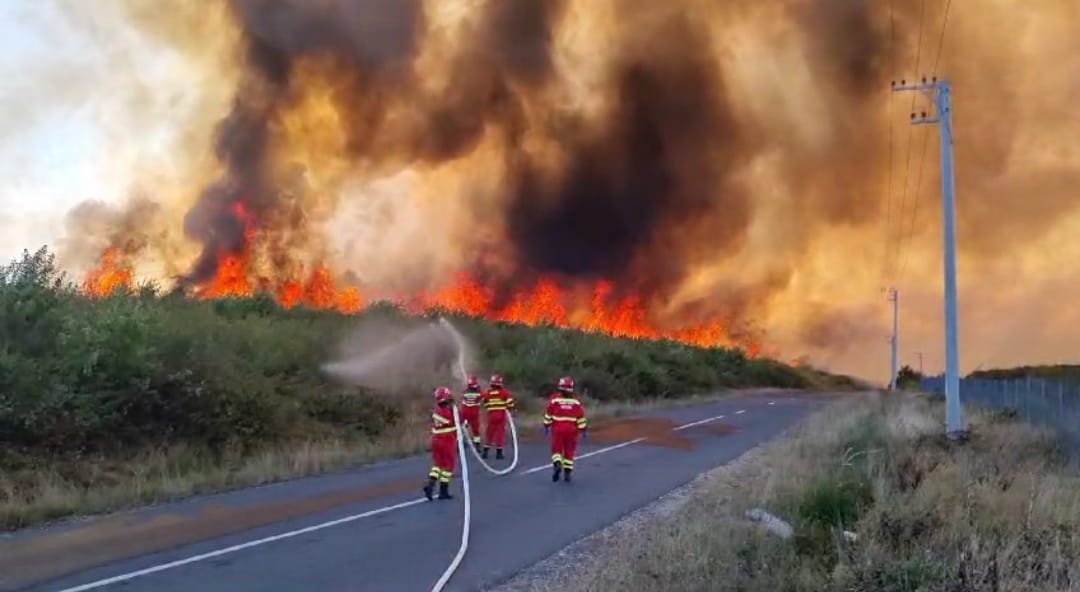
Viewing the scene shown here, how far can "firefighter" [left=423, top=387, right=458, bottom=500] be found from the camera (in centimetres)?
1370

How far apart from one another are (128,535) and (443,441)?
4262mm

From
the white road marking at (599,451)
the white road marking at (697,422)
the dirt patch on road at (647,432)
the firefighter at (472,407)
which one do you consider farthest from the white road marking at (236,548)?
the white road marking at (697,422)

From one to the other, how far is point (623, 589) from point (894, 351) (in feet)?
225

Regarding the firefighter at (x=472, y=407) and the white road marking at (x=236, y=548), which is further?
the firefighter at (x=472, y=407)

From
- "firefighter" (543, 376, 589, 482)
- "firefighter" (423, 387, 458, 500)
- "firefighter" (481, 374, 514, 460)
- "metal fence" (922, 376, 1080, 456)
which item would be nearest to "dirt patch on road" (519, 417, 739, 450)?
"firefighter" (481, 374, 514, 460)

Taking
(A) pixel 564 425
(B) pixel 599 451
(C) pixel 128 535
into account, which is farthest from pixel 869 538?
(B) pixel 599 451

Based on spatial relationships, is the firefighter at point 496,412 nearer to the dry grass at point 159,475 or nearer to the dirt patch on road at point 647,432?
the dry grass at point 159,475

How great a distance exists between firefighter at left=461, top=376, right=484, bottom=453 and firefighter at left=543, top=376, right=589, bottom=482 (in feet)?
9.90

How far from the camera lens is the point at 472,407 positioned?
19.4 metres

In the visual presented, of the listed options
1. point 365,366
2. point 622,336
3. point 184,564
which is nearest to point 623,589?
point 184,564

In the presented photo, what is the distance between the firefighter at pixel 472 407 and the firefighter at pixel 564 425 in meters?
3.02

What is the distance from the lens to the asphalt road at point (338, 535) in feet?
29.0

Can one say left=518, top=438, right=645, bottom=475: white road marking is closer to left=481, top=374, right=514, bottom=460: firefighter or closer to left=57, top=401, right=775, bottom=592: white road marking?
left=481, top=374, right=514, bottom=460: firefighter

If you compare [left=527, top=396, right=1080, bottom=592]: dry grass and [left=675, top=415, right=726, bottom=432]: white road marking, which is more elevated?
[left=675, top=415, right=726, bottom=432]: white road marking
